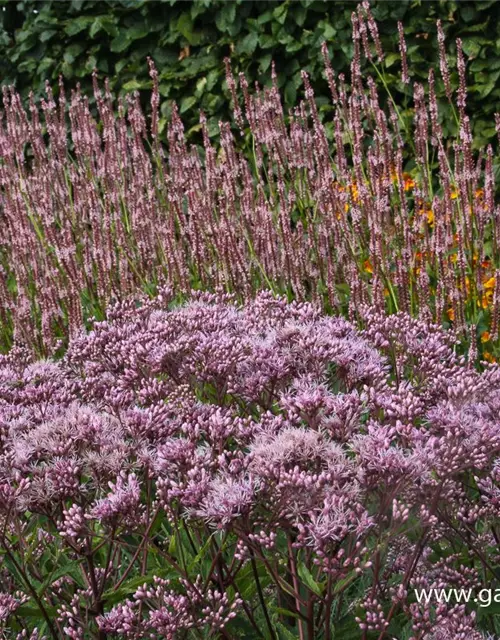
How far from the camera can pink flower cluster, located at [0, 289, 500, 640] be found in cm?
195

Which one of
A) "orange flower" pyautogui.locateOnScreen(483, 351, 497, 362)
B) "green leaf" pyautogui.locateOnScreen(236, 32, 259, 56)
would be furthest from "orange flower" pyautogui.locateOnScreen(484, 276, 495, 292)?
"green leaf" pyautogui.locateOnScreen(236, 32, 259, 56)

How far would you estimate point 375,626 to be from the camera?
2057 mm

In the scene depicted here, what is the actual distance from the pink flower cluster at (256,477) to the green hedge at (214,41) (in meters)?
4.83

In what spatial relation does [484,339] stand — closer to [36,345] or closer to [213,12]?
[36,345]

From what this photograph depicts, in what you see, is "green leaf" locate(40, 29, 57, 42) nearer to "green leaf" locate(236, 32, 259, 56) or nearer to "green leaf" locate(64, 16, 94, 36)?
"green leaf" locate(64, 16, 94, 36)

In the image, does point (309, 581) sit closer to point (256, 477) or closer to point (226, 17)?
point (256, 477)

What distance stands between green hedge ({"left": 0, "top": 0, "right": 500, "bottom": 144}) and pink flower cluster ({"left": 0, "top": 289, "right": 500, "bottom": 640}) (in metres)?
4.83

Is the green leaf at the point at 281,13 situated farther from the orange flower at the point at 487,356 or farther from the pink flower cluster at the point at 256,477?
the pink flower cluster at the point at 256,477

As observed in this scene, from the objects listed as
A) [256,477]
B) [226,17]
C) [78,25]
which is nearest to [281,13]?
[226,17]

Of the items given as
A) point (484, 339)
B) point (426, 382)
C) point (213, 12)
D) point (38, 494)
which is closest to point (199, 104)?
point (213, 12)

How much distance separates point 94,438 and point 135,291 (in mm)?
2983

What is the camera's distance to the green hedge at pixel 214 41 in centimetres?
718

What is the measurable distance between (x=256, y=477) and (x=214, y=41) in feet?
22.9

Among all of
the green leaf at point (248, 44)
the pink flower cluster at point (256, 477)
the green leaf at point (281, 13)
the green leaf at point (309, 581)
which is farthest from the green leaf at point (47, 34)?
the green leaf at point (309, 581)
